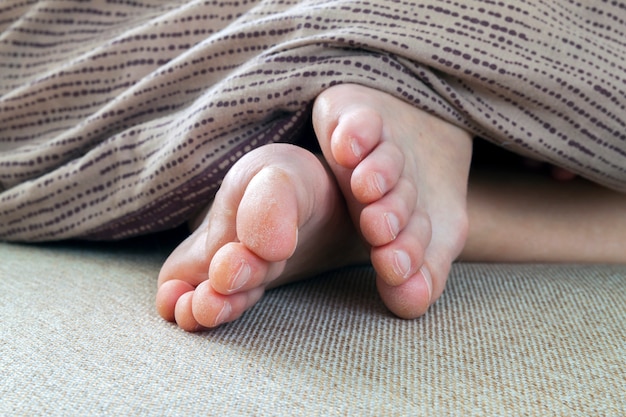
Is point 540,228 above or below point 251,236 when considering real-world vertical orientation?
below

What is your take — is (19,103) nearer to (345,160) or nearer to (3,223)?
(3,223)

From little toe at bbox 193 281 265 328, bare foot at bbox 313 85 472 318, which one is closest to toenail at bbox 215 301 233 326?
little toe at bbox 193 281 265 328

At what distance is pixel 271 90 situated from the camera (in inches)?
23.0

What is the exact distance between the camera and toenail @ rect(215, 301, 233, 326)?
465 mm

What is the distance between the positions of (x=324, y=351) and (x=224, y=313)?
0.07m

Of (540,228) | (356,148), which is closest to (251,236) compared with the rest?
(356,148)

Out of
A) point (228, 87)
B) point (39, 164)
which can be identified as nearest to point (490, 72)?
point (228, 87)

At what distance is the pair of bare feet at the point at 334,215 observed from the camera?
1.46 ft

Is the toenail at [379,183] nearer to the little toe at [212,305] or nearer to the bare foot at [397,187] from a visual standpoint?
the bare foot at [397,187]

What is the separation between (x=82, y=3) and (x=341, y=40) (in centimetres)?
38

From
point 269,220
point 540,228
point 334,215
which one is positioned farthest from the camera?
point 540,228

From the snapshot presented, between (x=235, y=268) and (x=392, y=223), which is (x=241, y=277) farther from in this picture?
(x=392, y=223)

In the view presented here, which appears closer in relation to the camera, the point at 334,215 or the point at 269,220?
the point at 269,220

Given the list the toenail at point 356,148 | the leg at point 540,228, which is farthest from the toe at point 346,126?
the leg at point 540,228
